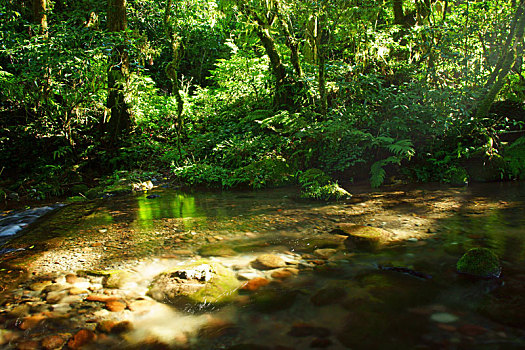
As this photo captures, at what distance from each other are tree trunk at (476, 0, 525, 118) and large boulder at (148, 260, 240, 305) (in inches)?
293

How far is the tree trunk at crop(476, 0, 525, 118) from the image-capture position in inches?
279

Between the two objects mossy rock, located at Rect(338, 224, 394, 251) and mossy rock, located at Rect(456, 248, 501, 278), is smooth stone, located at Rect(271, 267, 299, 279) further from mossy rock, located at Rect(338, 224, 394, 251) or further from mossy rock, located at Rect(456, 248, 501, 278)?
mossy rock, located at Rect(456, 248, 501, 278)

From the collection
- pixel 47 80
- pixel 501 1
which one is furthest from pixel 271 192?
pixel 501 1

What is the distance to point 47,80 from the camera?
27.4 feet

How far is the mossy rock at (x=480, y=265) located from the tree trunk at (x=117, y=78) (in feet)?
33.8

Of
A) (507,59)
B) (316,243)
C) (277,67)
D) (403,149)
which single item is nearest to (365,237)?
(316,243)

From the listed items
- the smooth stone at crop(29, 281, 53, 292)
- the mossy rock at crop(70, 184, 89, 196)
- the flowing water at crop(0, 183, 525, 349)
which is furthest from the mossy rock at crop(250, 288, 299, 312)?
the mossy rock at crop(70, 184, 89, 196)

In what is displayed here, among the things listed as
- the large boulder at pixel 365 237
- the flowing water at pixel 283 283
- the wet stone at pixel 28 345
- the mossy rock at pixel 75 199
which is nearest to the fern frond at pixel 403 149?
the flowing water at pixel 283 283

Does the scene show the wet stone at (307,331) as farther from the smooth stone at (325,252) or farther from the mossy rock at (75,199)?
the mossy rock at (75,199)

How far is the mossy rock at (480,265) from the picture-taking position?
239cm

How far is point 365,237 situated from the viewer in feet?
11.1

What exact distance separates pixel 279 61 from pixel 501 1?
5814 millimetres

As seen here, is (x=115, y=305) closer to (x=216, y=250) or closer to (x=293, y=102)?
(x=216, y=250)

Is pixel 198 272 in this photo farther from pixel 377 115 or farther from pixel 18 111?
pixel 18 111
